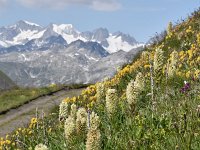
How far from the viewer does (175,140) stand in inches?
213

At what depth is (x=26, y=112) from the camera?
3139 cm

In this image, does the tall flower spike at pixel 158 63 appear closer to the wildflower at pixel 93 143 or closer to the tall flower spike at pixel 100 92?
the tall flower spike at pixel 100 92

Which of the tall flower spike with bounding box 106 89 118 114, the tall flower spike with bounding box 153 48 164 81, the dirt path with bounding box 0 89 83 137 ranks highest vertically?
the tall flower spike with bounding box 153 48 164 81

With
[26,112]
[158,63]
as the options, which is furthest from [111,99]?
[26,112]

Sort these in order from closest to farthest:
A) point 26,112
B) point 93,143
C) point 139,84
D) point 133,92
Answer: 1. point 93,143
2. point 133,92
3. point 139,84
4. point 26,112

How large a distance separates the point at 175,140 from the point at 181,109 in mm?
1550

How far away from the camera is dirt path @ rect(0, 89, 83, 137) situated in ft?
86.8

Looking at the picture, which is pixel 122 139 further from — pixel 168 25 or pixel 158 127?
pixel 168 25

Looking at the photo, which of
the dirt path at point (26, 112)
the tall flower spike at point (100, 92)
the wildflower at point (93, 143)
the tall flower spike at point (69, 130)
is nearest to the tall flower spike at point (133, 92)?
the tall flower spike at point (69, 130)

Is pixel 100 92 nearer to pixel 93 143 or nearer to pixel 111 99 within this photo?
pixel 111 99

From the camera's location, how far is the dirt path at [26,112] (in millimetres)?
26444

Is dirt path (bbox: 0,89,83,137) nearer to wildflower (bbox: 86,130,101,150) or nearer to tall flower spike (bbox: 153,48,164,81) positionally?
tall flower spike (bbox: 153,48,164,81)

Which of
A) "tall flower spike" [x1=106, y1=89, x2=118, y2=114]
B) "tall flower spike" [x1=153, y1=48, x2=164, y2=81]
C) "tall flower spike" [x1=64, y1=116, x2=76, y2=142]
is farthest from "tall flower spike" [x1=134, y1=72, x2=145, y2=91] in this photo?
"tall flower spike" [x1=64, y1=116, x2=76, y2=142]

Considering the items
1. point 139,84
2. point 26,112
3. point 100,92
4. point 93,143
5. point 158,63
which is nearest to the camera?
point 93,143
